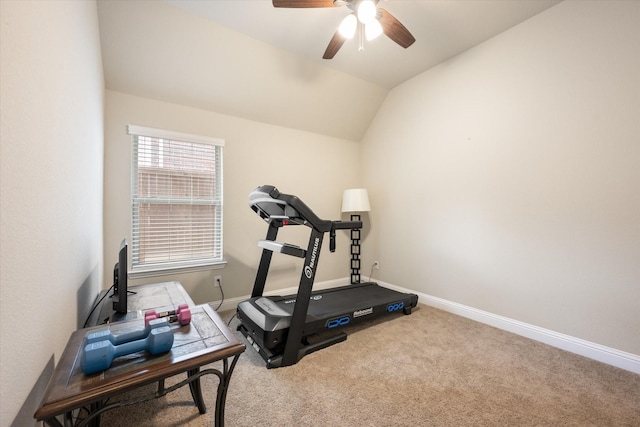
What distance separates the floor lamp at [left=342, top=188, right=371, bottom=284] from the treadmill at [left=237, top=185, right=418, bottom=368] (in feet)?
3.69

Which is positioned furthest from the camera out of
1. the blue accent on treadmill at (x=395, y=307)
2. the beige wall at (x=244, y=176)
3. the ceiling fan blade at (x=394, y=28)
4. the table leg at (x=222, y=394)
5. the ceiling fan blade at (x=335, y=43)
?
the blue accent on treadmill at (x=395, y=307)

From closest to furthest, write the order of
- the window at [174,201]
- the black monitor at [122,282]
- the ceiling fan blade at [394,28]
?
1. the black monitor at [122,282]
2. the ceiling fan blade at [394,28]
3. the window at [174,201]

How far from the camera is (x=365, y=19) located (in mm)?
1830

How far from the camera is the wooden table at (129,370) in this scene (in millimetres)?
738

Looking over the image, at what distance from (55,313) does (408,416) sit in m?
1.78

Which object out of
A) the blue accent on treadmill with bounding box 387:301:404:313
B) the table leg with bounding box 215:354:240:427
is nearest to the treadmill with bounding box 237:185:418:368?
the blue accent on treadmill with bounding box 387:301:404:313

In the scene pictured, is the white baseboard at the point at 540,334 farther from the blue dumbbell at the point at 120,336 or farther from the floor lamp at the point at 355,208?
the blue dumbbell at the point at 120,336

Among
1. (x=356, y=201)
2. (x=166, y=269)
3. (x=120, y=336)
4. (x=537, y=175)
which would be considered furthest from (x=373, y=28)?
(x=166, y=269)

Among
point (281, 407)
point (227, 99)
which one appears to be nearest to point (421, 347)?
point (281, 407)

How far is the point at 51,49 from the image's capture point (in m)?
0.96

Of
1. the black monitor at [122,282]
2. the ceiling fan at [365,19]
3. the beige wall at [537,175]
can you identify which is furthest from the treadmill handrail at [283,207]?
the beige wall at [537,175]

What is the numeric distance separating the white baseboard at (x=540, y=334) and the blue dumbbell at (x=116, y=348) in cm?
207

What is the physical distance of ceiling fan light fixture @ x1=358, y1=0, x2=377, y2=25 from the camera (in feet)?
5.71

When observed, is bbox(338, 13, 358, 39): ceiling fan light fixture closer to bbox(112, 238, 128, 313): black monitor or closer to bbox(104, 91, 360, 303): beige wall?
bbox(104, 91, 360, 303): beige wall
